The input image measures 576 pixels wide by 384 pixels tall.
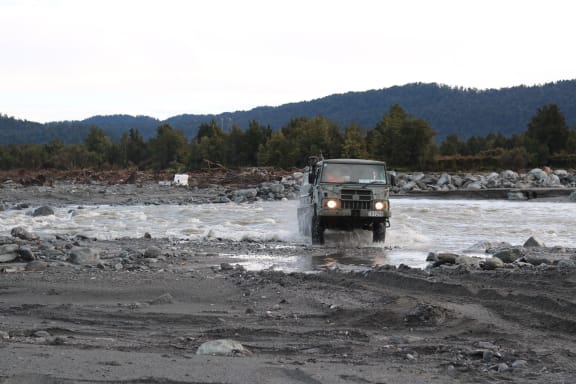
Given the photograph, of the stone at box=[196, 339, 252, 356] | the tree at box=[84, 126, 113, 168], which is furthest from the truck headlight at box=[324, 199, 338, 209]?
the tree at box=[84, 126, 113, 168]

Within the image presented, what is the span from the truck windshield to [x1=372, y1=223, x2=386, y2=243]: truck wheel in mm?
1072

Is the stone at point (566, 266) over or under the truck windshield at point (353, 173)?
under

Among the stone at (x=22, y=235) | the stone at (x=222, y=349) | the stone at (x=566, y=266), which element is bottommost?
the stone at (x=22, y=235)

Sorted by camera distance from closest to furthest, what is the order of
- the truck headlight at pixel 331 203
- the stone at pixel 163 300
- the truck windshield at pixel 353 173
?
1. the stone at pixel 163 300
2. the truck headlight at pixel 331 203
3. the truck windshield at pixel 353 173

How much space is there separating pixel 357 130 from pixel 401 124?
8123 millimetres

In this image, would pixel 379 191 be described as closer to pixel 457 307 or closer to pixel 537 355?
pixel 457 307

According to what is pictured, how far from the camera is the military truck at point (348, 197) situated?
17.9 m

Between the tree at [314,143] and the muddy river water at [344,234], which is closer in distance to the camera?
the muddy river water at [344,234]

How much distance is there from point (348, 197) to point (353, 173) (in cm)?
95

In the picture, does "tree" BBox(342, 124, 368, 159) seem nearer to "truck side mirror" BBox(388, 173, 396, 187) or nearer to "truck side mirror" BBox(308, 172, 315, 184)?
"truck side mirror" BBox(308, 172, 315, 184)

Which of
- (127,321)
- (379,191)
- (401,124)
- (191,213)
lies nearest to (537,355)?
(127,321)

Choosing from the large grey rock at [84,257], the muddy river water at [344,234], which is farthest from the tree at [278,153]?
the large grey rock at [84,257]

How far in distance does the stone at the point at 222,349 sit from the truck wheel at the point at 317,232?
477 inches

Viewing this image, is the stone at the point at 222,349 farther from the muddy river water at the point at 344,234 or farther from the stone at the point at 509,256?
the stone at the point at 509,256
